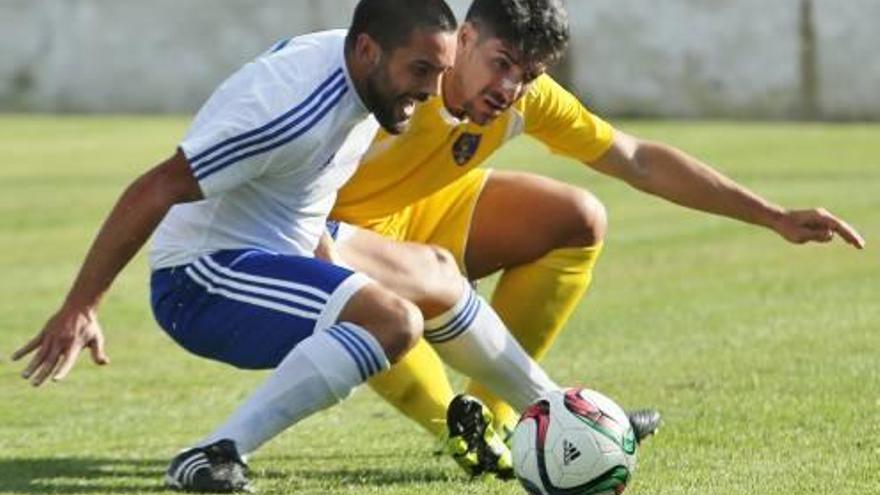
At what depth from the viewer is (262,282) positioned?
689cm

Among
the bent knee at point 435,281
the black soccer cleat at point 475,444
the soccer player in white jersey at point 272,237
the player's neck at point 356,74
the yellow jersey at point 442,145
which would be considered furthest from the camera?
the yellow jersey at point 442,145

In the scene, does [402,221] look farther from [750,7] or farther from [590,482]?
[750,7]

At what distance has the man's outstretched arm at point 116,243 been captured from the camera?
6.35 m

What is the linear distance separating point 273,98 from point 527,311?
1795mm

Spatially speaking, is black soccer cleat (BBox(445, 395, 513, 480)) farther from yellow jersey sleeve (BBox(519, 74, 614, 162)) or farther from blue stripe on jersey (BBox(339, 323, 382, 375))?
yellow jersey sleeve (BBox(519, 74, 614, 162))

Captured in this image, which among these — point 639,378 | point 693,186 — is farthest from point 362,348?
point 639,378

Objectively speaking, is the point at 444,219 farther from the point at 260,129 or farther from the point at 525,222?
the point at 260,129

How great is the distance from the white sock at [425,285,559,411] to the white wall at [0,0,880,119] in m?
21.8

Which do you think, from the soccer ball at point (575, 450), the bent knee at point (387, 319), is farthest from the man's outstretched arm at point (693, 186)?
the bent knee at point (387, 319)

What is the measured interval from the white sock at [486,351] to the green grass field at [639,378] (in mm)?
352

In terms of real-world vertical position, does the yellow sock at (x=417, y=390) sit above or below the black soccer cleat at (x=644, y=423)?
above

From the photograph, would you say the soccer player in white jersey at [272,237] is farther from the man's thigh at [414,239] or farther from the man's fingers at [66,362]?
the man's thigh at [414,239]

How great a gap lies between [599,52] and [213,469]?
24580 millimetres

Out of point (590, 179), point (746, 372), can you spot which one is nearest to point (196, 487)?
point (746, 372)
